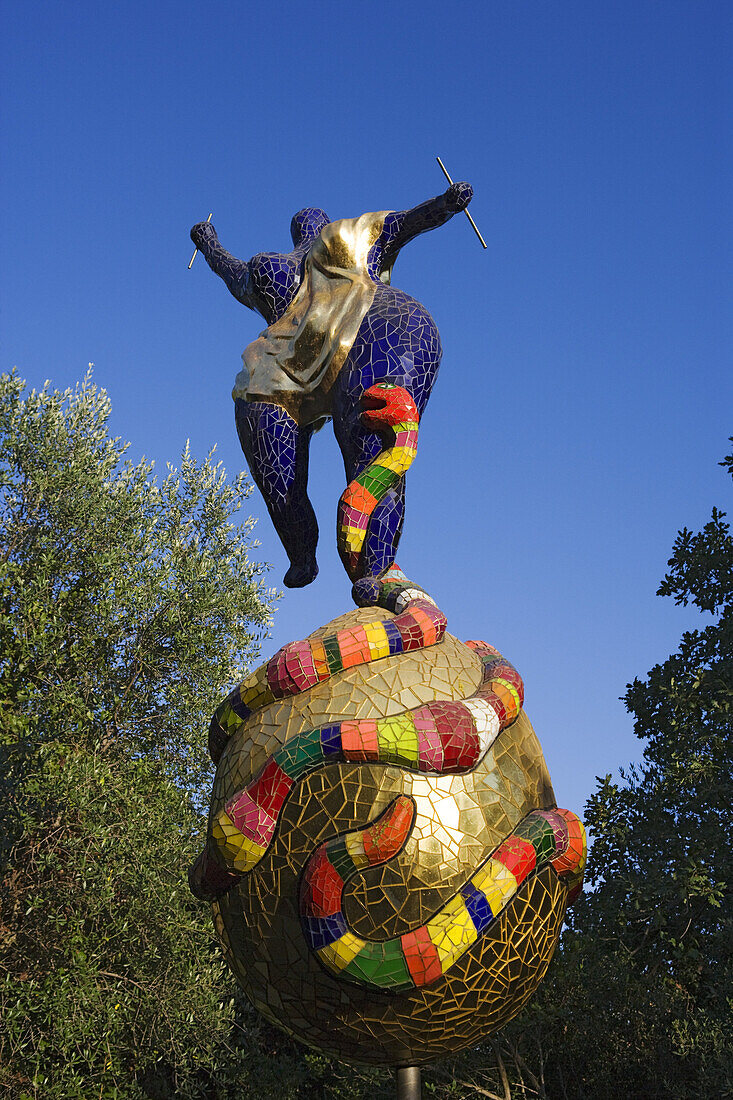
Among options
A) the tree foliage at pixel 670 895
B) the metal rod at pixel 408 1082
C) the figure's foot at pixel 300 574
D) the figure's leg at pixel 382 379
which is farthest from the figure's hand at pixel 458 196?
the tree foliage at pixel 670 895

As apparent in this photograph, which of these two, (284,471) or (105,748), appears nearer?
(284,471)

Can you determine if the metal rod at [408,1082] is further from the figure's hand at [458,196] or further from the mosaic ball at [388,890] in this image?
the figure's hand at [458,196]

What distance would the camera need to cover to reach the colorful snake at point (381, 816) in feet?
13.5

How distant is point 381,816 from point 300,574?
7.41ft

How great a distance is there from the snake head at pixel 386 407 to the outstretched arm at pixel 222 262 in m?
1.35

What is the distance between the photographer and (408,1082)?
→ 475 centimetres

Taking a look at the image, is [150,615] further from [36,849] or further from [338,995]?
[338,995]

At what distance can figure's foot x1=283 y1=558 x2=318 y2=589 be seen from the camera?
245 inches

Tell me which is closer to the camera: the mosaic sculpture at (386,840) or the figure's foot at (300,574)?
the mosaic sculpture at (386,840)

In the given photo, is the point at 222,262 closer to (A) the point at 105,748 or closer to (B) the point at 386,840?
(B) the point at 386,840

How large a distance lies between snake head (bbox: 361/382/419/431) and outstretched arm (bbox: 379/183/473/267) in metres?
1.10

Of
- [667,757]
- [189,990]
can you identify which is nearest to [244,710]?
[667,757]

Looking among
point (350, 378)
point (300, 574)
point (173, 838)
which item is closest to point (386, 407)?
point (350, 378)

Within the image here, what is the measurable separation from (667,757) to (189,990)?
5.80m
